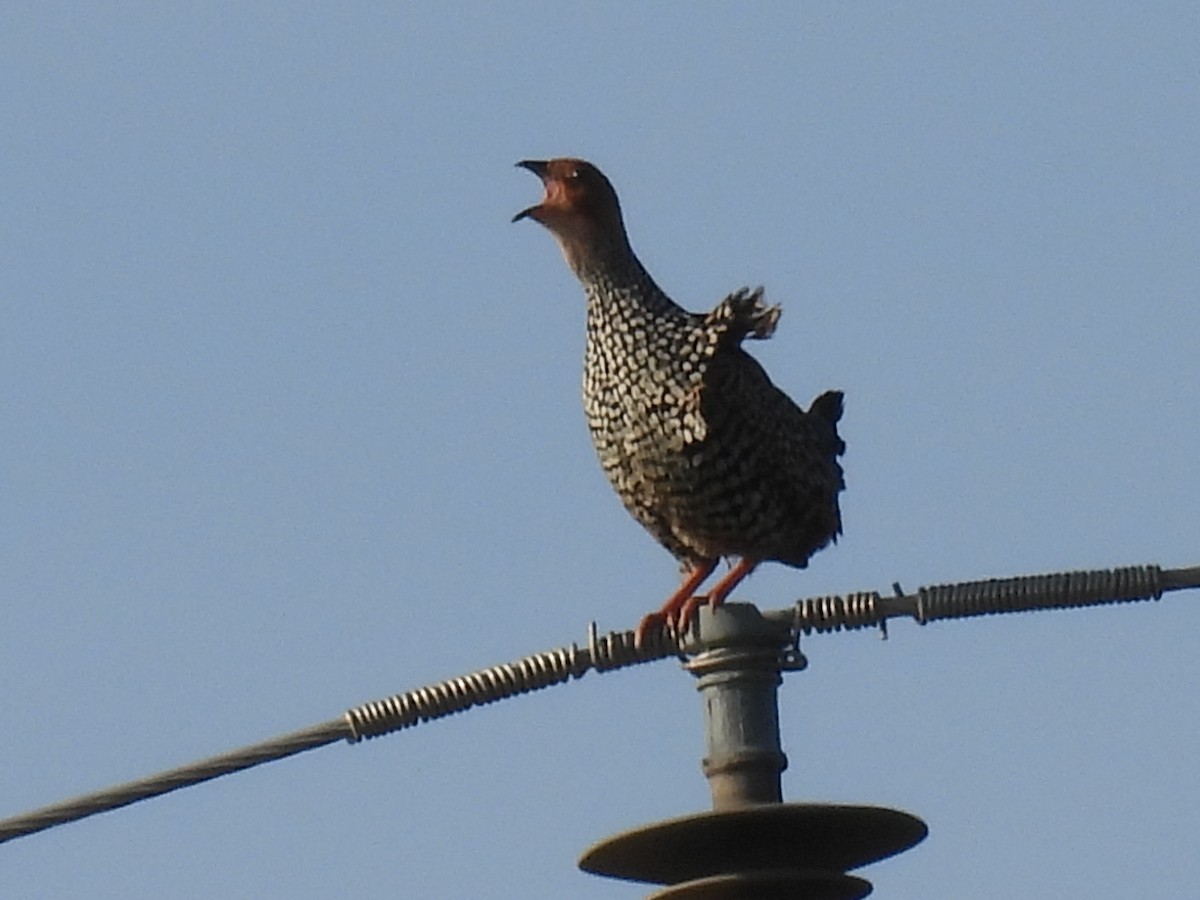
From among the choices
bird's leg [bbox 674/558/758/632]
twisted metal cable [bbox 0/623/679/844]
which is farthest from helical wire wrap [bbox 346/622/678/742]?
bird's leg [bbox 674/558/758/632]

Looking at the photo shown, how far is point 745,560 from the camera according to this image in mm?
7758

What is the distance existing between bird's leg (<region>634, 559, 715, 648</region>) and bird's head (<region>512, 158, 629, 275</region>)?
3.09 feet

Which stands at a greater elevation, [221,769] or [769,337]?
[769,337]

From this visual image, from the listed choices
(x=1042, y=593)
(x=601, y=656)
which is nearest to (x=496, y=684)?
(x=601, y=656)

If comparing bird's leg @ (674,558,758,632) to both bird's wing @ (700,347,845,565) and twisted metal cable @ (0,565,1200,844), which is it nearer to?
bird's wing @ (700,347,845,565)

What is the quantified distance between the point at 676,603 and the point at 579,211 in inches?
51.3

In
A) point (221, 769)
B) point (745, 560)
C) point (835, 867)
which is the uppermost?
point (745, 560)

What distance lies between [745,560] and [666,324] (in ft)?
2.30

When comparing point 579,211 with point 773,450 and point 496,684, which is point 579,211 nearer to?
point 773,450

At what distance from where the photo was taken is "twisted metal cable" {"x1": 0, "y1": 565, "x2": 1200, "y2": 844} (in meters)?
4.95

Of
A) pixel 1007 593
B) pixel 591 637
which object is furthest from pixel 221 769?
pixel 1007 593

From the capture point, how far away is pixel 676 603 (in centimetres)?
714

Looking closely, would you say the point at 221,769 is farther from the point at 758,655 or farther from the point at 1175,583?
the point at 1175,583

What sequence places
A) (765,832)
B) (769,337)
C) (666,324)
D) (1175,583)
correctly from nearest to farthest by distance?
(765,832), (1175,583), (769,337), (666,324)
